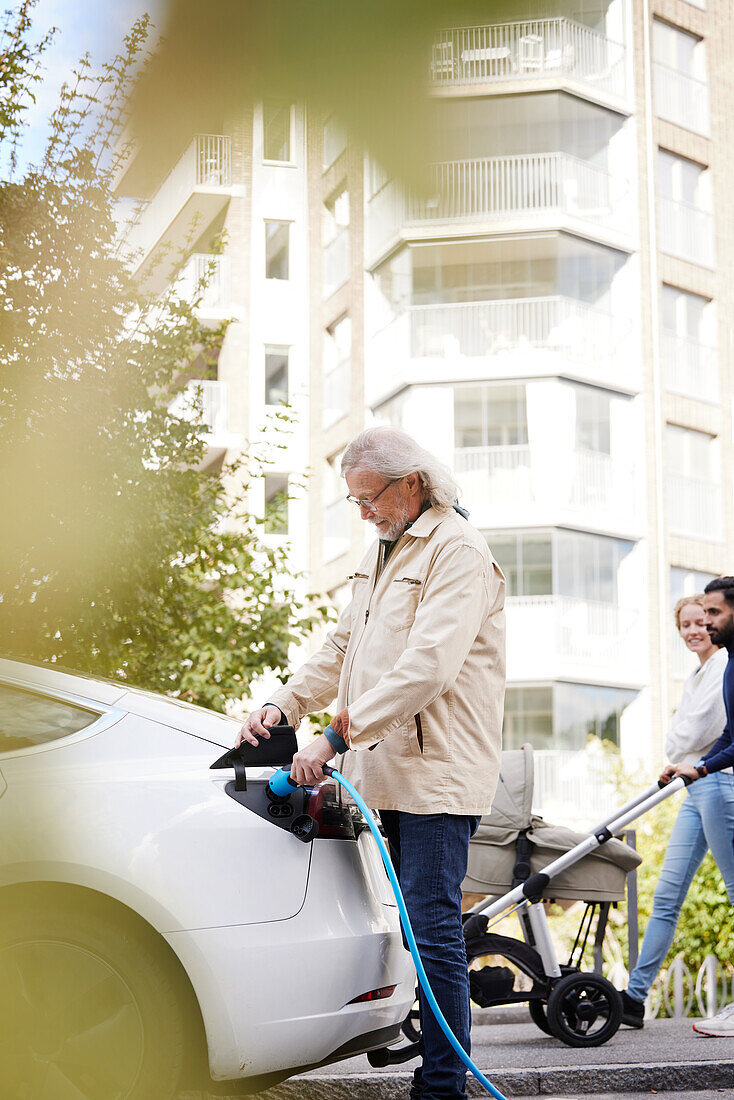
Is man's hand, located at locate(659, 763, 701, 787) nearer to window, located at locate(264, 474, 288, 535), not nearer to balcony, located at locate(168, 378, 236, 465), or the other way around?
balcony, located at locate(168, 378, 236, 465)

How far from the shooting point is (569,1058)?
16.7ft

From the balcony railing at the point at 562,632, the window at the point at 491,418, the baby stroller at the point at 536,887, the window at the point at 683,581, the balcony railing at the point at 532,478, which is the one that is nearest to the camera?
the baby stroller at the point at 536,887

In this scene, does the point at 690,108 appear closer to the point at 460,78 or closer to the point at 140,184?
the point at 460,78

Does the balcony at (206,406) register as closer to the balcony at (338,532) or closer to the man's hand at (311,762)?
the man's hand at (311,762)

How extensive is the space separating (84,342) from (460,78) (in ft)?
4.58

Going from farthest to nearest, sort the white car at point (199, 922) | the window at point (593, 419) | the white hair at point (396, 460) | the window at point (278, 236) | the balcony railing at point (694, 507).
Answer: the balcony railing at point (694, 507)
the window at point (593, 419)
the white hair at point (396, 460)
the white car at point (199, 922)
the window at point (278, 236)

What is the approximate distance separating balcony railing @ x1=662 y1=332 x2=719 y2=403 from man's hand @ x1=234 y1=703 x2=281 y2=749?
20715 mm

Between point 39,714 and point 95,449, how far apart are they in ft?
2.80

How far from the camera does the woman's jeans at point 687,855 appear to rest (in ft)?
18.6

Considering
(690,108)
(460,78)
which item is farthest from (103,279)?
(460,78)

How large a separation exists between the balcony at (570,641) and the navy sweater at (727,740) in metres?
16.7

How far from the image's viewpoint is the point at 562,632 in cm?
2256

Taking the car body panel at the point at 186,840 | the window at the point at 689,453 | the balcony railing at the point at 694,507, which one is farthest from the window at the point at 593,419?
the car body panel at the point at 186,840

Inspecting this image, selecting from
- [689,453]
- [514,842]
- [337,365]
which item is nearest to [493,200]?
[337,365]
